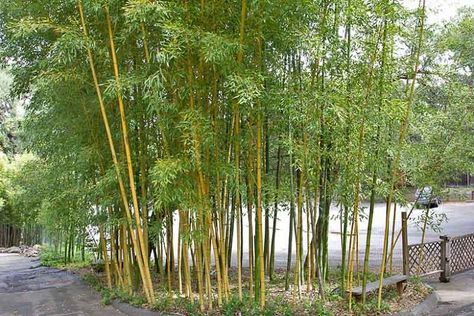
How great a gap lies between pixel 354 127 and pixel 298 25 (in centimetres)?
91

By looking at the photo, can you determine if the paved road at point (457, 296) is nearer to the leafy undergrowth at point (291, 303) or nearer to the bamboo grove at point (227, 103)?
the leafy undergrowth at point (291, 303)

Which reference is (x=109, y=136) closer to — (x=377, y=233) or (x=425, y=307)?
(x=425, y=307)

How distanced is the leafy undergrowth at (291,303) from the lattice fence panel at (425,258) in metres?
0.56

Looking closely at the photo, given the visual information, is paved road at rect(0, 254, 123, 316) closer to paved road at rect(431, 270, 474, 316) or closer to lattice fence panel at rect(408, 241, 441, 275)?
paved road at rect(431, 270, 474, 316)

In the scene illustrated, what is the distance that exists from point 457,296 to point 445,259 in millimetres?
871

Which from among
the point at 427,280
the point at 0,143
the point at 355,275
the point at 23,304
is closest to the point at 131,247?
the point at 23,304

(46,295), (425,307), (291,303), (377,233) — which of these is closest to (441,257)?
(425,307)

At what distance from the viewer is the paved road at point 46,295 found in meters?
4.89

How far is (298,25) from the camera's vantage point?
3660 millimetres

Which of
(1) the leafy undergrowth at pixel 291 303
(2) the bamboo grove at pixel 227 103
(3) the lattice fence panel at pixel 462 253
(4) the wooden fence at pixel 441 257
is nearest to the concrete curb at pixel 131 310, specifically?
(1) the leafy undergrowth at pixel 291 303

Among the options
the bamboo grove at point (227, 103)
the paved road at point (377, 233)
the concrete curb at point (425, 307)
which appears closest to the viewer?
the bamboo grove at point (227, 103)

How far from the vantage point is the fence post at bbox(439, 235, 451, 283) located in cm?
584

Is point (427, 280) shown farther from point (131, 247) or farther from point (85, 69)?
point (85, 69)

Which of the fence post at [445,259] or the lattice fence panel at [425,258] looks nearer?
the lattice fence panel at [425,258]
